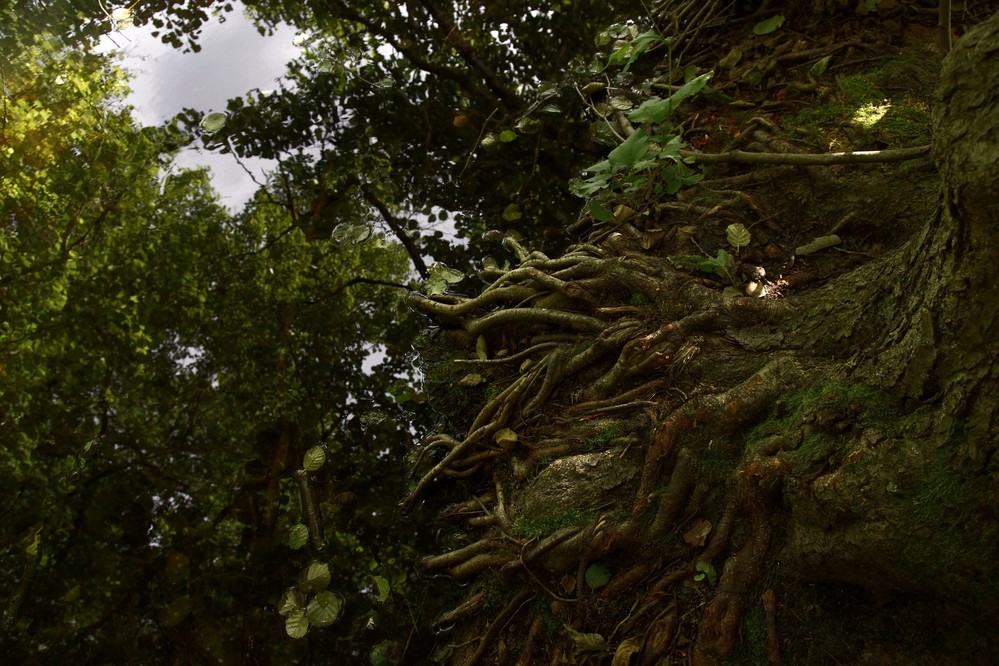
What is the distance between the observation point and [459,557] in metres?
1.82

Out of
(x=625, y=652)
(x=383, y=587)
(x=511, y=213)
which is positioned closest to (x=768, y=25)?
(x=511, y=213)

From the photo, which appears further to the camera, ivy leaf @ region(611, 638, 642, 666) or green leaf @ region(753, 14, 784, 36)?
green leaf @ region(753, 14, 784, 36)

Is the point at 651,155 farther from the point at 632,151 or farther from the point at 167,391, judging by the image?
the point at 167,391

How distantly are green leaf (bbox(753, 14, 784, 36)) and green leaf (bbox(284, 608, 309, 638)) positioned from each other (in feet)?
8.55

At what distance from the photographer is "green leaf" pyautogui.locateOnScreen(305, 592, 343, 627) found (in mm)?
1998

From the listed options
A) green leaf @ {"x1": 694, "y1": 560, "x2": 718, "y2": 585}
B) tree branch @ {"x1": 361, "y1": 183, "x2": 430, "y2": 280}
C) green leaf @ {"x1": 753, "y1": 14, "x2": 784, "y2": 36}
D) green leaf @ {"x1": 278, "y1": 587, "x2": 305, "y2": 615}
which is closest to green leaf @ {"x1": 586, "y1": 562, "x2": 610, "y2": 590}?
green leaf @ {"x1": 694, "y1": 560, "x2": 718, "y2": 585}

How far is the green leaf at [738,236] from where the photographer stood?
1957mm

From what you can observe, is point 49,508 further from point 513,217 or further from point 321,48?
point 321,48

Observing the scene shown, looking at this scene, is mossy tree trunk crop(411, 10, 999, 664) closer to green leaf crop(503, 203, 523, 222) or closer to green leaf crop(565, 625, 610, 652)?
green leaf crop(565, 625, 610, 652)

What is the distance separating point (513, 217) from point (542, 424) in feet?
4.48

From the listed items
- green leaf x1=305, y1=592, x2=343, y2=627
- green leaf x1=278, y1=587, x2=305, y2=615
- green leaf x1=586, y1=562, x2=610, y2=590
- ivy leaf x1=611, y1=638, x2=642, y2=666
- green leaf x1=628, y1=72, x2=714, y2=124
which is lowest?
ivy leaf x1=611, y1=638, x2=642, y2=666

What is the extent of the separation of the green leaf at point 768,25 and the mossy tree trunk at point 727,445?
1.08 metres

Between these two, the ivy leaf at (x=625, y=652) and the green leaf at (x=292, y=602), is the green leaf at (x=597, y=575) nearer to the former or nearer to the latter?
the ivy leaf at (x=625, y=652)

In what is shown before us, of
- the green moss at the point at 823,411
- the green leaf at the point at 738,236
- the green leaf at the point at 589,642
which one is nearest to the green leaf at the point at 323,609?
the green leaf at the point at 589,642
